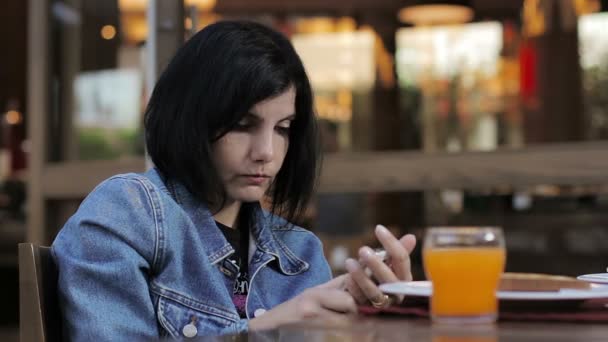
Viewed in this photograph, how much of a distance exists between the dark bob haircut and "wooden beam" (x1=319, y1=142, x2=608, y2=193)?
196 cm

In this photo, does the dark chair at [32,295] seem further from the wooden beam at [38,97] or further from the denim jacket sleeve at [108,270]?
the wooden beam at [38,97]

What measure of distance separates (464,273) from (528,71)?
4.44m

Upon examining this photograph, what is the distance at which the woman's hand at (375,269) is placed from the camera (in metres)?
1.28

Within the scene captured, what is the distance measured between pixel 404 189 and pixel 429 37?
2.06 m

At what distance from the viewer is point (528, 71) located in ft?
17.4

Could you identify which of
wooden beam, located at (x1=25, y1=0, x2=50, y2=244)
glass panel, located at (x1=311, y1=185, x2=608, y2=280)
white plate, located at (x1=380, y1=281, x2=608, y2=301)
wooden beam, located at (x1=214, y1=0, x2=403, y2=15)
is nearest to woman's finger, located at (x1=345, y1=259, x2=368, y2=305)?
white plate, located at (x1=380, y1=281, x2=608, y2=301)

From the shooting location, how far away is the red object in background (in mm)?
5262

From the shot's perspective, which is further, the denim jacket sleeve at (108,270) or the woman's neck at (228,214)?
the woman's neck at (228,214)

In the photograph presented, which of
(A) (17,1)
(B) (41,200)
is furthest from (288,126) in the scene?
(A) (17,1)

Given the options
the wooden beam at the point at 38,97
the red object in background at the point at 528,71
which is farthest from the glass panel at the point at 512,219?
the wooden beam at the point at 38,97

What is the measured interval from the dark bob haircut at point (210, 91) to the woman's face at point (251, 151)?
15mm

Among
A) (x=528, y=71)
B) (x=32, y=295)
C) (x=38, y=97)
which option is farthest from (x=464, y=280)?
(x=528, y=71)

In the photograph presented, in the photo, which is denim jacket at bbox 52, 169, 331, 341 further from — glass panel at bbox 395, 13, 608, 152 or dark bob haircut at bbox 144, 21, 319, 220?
glass panel at bbox 395, 13, 608, 152

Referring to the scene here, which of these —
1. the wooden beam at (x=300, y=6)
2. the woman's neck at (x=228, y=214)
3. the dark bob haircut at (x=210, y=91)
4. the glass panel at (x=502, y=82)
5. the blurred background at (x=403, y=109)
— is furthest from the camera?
the wooden beam at (x=300, y=6)
